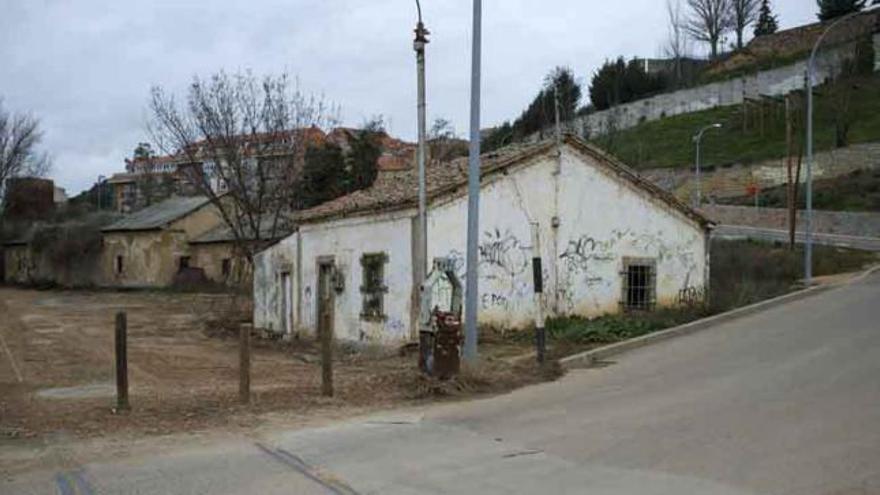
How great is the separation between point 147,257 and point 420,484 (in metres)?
55.5

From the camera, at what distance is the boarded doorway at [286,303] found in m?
27.2

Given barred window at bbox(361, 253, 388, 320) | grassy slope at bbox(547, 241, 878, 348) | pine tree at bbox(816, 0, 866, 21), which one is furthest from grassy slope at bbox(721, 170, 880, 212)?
barred window at bbox(361, 253, 388, 320)

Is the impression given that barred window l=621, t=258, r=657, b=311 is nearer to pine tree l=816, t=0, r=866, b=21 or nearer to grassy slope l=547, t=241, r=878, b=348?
grassy slope l=547, t=241, r=878, b=348

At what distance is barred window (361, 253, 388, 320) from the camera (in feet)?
70.1

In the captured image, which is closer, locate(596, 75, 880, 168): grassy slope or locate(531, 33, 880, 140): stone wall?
locate(596, 75, 880, 168): grassy slope

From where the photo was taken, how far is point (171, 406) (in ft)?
42.2

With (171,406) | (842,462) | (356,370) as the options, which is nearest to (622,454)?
(842,462)

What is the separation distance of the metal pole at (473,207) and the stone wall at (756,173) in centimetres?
5464

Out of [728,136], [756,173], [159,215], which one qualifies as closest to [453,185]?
[159,215]

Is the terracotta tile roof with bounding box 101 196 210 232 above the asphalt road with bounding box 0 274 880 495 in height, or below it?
above

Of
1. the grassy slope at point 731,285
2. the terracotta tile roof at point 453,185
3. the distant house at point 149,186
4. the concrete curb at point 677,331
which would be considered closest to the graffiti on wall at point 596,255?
the grassy slope at point 731,285

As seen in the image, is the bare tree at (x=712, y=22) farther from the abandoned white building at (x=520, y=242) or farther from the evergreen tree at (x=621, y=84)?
the abandoned white building at (x=520, y=242)

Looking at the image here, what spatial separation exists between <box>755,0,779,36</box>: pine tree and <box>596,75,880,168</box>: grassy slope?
2183 cm

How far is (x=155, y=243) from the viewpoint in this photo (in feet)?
196
